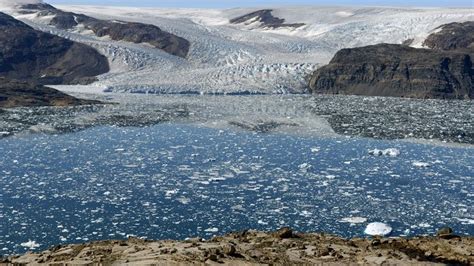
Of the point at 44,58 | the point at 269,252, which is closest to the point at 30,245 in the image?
the point at 269,252

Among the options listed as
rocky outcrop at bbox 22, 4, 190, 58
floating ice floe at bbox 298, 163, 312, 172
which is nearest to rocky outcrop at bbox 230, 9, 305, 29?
rocky outcrop at bbox 22, 4, 190, 58

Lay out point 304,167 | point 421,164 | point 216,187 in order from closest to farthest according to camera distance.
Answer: point 216,187
point 304,167
point 421,164

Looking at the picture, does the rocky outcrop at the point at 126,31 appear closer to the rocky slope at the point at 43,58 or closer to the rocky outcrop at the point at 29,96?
the rocky slope at the point at 43,58

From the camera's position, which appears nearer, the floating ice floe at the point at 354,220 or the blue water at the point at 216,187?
the blue water at the point at 216,187

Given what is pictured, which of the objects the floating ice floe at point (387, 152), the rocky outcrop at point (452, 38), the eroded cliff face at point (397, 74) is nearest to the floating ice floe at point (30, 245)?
the floating ice floe at point (387, 152)

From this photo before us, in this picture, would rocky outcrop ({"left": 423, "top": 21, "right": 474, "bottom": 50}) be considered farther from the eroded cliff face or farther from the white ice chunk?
the white ice chunk

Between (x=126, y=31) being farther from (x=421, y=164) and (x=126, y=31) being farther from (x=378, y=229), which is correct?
(x=378, y=229)

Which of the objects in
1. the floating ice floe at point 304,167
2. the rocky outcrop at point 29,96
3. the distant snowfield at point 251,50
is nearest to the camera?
the floating ice floe at point 304,167

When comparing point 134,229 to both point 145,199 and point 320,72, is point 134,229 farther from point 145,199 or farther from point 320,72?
point 320,72
